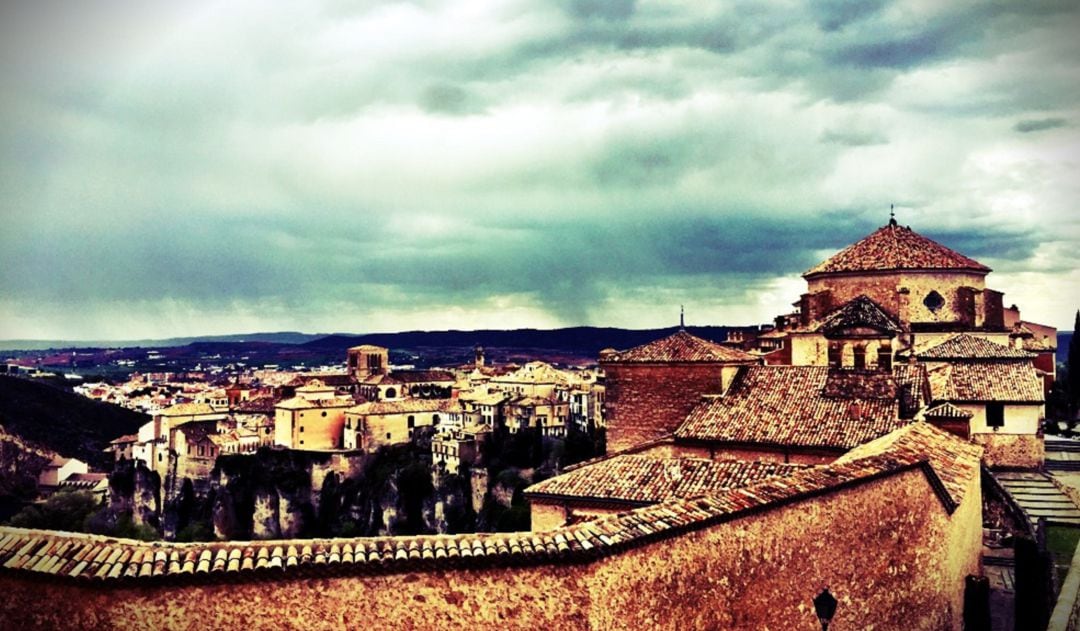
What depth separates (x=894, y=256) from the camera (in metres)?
27.6

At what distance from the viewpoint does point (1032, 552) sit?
9211mm

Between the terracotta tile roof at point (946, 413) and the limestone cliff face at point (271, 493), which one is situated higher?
the terracotta tile roof at point (946, 413)

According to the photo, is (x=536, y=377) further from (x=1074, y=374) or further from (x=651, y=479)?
(x=651, y=479)

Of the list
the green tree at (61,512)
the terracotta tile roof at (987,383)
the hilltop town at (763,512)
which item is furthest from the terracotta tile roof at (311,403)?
the terracotta tile roof at (987,383)

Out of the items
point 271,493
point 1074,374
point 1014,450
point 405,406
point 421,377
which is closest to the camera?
point 1014,450

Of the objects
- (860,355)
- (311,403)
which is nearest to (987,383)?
(860,355)

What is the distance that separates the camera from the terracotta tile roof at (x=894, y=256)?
90.2 ft

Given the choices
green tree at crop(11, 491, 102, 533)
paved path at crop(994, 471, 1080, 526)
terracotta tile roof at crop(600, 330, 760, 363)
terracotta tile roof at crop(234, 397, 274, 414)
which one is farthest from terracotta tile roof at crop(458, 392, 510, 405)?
paved path at crop(994, 471, 1080, 526)

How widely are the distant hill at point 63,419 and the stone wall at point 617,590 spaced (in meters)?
74.6

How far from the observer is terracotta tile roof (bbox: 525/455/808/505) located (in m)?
14.6

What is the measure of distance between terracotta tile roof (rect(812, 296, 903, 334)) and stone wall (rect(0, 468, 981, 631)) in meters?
15.5

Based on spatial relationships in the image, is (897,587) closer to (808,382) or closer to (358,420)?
(808,382)

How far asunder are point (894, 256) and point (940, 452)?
18.0 m

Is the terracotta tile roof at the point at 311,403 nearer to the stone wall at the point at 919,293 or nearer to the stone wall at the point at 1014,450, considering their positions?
the stone wall at the point at 919,293
